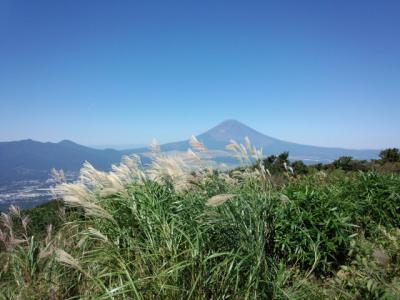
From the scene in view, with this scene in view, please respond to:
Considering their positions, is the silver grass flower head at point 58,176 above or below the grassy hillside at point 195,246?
above

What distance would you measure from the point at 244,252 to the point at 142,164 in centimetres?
235

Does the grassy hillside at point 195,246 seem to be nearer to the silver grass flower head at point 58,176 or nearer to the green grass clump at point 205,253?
the green grass clump at point 205,253

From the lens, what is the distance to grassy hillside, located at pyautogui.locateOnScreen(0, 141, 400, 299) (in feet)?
9.43

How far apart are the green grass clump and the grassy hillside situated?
0.04 ft

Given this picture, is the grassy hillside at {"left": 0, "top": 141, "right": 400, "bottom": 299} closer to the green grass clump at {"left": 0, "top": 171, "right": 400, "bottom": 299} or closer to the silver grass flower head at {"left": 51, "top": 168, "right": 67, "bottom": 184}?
the green grass clump at {"left": 0, "top": 171, "right": 400, "bottom": 299}

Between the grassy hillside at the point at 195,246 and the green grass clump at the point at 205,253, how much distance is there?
0.01 metres

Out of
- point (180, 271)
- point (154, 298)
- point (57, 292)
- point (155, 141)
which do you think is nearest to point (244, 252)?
point (180, 271)

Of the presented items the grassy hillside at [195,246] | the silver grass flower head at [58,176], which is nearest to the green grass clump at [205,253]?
the grassy hillside at [195,246]

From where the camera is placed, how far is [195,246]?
117 inches

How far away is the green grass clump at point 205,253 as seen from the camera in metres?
2.85

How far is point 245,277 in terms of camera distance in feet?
10.1

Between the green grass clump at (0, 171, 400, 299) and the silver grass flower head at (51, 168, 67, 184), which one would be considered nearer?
the green grass clump at (0, 171, 400, 299)

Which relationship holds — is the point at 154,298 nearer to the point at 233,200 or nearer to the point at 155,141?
the point at 233,200

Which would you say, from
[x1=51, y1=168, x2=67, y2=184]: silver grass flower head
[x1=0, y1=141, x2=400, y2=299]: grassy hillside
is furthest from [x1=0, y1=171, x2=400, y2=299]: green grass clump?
[x1=51, y1=168, x2=67, y2=184]: silver grass flower head
